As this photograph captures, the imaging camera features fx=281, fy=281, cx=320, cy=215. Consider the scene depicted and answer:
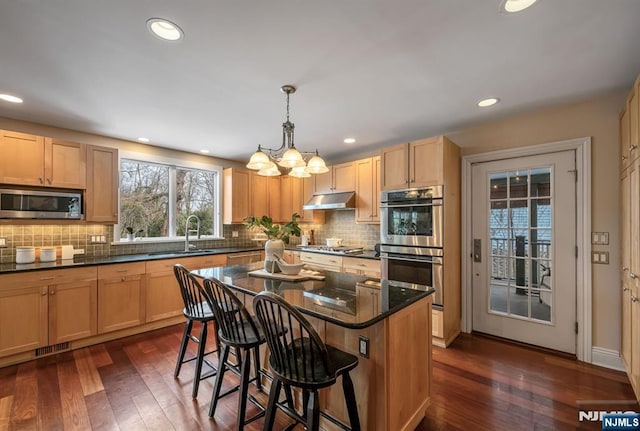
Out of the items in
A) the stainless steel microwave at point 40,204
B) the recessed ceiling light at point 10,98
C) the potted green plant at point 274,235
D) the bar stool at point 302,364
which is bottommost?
the bar stool at point 302,364

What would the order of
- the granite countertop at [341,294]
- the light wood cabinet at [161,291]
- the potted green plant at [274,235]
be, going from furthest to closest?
the light wood cabinet at [161,291] < the potted green plant at [274,235] < the granite countertop at [341,294]

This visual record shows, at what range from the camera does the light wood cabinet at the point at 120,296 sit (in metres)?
3.22

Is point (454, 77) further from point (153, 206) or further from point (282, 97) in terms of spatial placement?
point (153, 206)

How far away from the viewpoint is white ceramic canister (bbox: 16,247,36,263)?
118 inches

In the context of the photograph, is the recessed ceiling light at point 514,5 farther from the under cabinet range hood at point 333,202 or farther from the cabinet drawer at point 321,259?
the cabinet drawer at point 321,259

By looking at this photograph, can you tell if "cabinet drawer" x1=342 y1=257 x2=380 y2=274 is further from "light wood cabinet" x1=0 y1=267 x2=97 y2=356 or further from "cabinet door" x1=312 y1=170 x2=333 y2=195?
"light wood cabinet" x1=0 y1=267 x2=97 y2=356

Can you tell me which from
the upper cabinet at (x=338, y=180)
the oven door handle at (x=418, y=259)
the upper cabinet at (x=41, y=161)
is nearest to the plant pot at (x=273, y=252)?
the oven door handle at (x=418, y=259)

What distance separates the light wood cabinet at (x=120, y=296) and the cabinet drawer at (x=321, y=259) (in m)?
2.24

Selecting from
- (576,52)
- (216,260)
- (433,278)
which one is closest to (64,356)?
(216,260)

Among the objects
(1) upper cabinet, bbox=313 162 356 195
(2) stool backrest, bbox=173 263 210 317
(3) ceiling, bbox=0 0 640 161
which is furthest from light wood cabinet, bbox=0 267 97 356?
(1) upper cabinet, bbox=313 162 356 195

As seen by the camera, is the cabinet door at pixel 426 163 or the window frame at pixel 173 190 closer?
the cabinet door at pixel 426 163

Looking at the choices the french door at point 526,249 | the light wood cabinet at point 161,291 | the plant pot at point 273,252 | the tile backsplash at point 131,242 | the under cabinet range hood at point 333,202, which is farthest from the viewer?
the under cabinet range hood at point 333,202

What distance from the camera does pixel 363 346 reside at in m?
1.65

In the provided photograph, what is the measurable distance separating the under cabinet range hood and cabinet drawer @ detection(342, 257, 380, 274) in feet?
2.63
